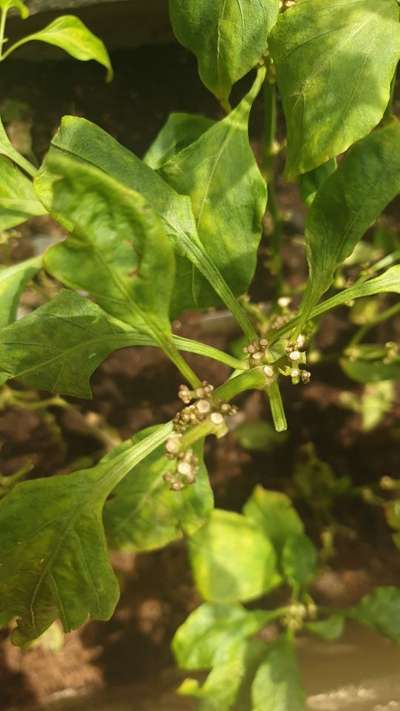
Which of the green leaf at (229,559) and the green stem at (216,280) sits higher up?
the green stem at (216,280)

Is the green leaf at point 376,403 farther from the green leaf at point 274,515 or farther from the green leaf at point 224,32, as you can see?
the green leaf at point 224,32

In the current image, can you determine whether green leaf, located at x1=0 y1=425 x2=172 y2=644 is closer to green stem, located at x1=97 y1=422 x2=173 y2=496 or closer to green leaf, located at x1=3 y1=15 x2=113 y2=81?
green stem, located at x1=97 y1=422 x2=173 y2=496

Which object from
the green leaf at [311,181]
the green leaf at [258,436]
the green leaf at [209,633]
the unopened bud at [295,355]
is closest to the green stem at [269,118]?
the green leaf at [311,181]

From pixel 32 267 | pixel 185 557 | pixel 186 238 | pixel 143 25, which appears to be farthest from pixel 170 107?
pixel 185 557

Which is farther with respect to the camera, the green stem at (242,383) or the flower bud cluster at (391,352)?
the flower bud cluster at (391,352)

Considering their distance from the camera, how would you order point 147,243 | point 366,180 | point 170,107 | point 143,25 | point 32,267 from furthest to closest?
point 170,107 → point 143,25 → point 32,267 → point 366,180 → point 147,243

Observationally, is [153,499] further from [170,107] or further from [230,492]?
[170,107]

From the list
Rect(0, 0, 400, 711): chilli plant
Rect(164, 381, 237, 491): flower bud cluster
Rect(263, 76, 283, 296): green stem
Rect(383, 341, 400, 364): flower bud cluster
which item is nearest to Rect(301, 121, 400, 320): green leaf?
Result: Rect(0, 0, 400, 711): chilli plant
